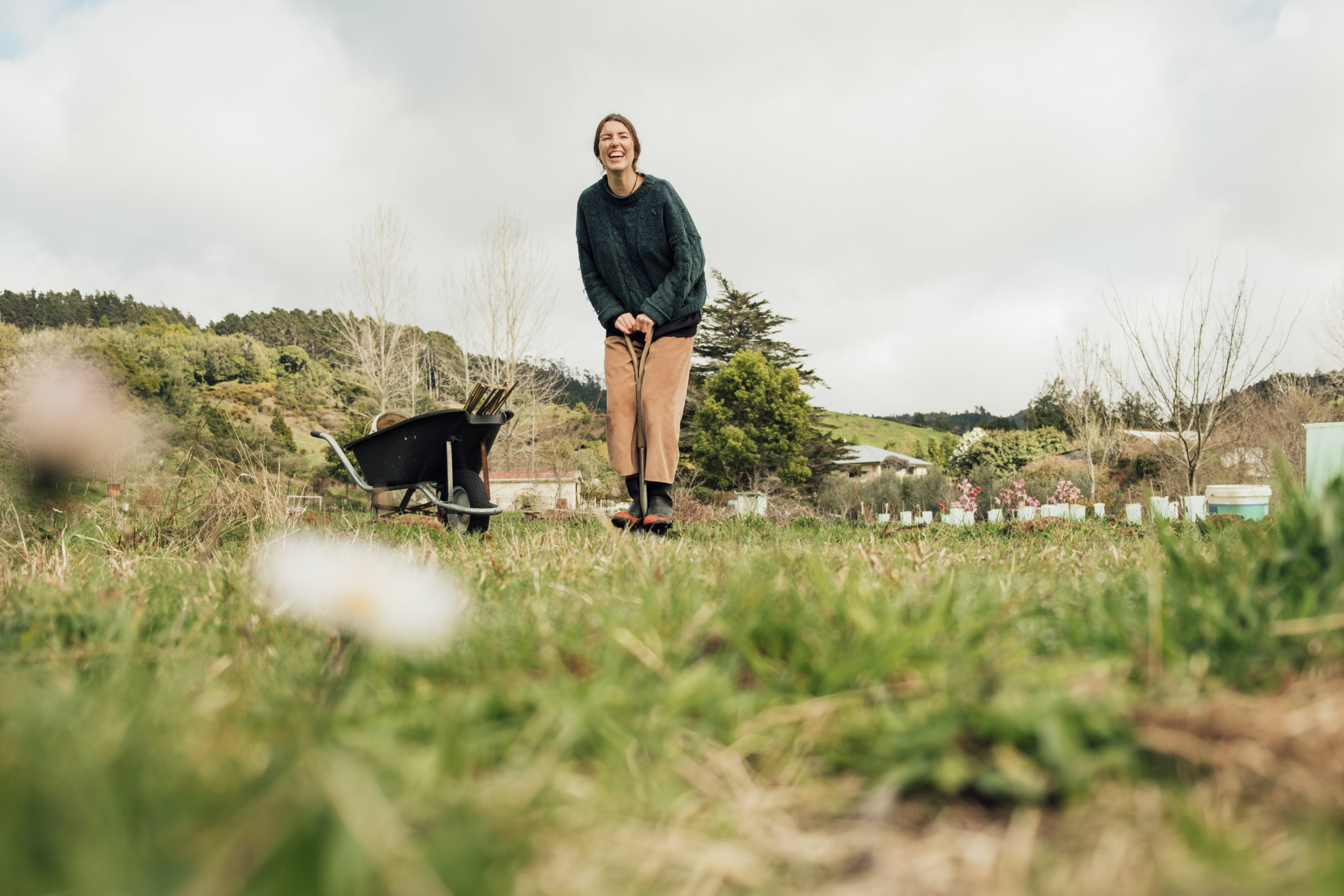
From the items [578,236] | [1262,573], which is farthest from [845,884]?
[578,236]

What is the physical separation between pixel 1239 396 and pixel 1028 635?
25.1 m

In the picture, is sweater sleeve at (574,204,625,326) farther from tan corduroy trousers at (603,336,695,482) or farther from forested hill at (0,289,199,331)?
forested hill at (0,289,199,331)

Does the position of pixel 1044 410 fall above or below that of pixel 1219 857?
above

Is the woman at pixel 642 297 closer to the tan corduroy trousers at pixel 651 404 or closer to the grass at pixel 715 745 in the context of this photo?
the tan corduroy trousers at pixel 651 404

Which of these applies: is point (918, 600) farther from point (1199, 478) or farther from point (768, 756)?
point (1199, 478)

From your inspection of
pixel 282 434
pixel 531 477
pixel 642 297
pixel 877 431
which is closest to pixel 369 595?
pixel 642 297

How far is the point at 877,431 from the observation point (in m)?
58.0

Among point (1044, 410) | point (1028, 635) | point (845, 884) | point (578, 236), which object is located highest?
point (1044, 410)

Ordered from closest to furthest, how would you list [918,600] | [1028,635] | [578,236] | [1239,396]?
[1028,635]
[918,600]
[578,236]
[1239,396]

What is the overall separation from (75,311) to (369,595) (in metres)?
48.3

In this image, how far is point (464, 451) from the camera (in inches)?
231

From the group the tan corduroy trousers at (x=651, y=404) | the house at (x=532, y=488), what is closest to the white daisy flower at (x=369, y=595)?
the tan corduroy trousers at (x=651, y=404)

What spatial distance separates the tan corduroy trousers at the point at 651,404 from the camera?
157 inches

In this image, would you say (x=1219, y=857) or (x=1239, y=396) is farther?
(x=1239, y=396)
